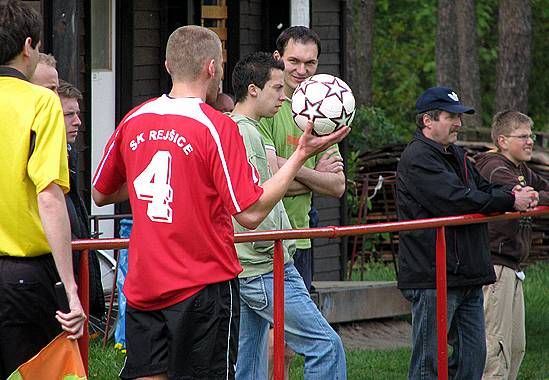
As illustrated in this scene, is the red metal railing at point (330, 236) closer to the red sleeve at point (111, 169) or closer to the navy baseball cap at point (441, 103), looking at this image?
the red sleeve at point (111, 169)

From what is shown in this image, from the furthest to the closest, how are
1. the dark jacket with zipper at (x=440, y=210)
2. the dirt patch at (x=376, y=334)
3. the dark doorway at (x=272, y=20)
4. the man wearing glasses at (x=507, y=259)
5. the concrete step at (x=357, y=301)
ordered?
the dark doorway at (x=272, y=20)
the concrete step at (x=357, y=301)
the dirt patch at (x=376, y=334)
the man wearing glasses at (x=507, y=259)
the dark jacket with zipper at (x=440, y=210)

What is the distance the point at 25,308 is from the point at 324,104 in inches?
72.1

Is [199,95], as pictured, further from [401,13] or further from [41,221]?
[401,13]

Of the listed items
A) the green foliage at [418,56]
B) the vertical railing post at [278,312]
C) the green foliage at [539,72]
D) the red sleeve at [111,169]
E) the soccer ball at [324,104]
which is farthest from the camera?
the green foliage at [418,56]

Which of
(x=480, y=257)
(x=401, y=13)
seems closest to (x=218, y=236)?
(x=480, y=257)

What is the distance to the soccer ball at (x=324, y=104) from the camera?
5.74m

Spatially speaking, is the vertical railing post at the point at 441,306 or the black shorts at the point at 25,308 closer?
the black shorts at the point at 25,308

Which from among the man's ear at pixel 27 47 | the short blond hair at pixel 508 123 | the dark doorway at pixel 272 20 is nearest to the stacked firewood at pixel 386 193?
the dark doorway at pixel 272 20

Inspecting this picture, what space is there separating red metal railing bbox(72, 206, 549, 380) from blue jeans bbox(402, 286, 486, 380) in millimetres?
291

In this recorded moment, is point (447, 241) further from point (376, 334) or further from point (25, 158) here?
point (376, 334)

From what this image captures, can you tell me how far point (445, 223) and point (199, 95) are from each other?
2.10 metres

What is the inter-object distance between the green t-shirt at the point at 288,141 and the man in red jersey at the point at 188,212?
177cm

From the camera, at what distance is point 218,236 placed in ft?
15.6

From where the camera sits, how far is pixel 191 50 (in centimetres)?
477
